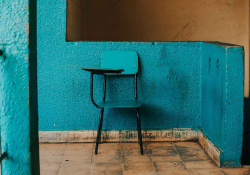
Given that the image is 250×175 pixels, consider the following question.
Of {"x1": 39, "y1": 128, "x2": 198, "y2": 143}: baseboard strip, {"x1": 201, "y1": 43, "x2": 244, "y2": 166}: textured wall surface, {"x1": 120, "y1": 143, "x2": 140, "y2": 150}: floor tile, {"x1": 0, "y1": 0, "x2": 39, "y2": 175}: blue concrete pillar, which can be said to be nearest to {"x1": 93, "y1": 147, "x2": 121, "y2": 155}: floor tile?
{"x1": 120, "y1": 143, "x2": 140, "y2": 150}: floor tile

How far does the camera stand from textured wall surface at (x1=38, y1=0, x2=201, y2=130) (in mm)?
3707

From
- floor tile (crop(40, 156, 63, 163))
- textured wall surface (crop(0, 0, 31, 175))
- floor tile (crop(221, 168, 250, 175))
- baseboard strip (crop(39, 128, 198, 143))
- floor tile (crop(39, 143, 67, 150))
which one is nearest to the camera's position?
textured wall surface (crop(0, 0, 31, 175))

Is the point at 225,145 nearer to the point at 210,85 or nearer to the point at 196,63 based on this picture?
the point at 210,85

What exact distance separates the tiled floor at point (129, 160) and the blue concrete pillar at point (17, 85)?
4.62ft

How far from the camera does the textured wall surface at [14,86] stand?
1551 millimetres

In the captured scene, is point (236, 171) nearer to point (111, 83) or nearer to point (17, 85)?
point (111, 83)

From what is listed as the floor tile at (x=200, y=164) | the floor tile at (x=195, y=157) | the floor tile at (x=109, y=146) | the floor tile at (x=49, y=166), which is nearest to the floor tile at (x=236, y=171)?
the floor tile at (x=200, y=164)

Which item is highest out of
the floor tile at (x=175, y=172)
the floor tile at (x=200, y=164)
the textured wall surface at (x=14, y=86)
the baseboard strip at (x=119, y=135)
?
the textured wall surface at (x=14, y=86)

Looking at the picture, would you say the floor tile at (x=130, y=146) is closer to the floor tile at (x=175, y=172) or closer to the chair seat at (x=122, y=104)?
the chair seat at (x=122, y=104)

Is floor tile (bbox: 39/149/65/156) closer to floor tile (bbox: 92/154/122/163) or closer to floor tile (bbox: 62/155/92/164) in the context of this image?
floor tile (bbox: 62/155/92/164)

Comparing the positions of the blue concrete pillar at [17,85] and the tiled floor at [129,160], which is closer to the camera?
the blue concrete pillar at [17,85]

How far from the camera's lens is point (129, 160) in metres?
3.27

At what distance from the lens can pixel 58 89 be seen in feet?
12.3

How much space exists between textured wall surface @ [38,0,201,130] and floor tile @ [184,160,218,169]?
2.32ft
